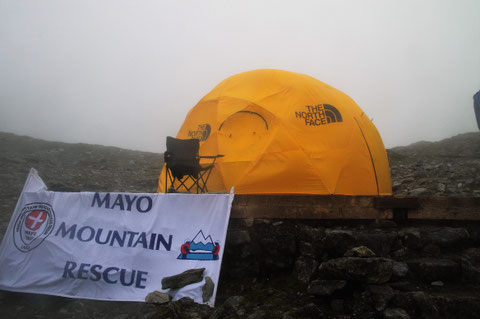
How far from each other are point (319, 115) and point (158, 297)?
12.2 feet

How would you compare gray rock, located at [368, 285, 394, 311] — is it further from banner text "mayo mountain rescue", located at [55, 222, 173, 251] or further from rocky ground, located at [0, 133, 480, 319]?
banner text "mayo mountain rescue", located at [55, 222, 173, 251]

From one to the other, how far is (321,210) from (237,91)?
113 inches

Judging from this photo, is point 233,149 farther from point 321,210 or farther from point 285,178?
point 321,210

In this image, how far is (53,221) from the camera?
4.17m

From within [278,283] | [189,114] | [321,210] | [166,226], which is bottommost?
[278,283]

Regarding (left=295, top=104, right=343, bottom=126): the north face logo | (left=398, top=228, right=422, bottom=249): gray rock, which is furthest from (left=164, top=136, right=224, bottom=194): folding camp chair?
(left=398, top=228, right=422, bottom=249): gray rock

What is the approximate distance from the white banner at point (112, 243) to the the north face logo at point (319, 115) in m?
2.27

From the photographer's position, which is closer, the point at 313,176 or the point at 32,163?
the point at 313,176

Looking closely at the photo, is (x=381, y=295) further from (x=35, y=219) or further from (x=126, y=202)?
(x=35, y=219)

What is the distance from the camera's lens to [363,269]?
3.07 meters

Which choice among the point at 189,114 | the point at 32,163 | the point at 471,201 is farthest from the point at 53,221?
the point at 32,163

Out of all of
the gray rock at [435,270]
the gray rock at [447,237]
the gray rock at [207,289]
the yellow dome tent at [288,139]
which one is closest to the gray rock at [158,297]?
the gray rock at [207,289]

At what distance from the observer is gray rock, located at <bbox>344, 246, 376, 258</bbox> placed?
10.6 ft

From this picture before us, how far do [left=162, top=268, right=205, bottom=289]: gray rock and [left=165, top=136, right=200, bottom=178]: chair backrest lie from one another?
1897 millimetres
